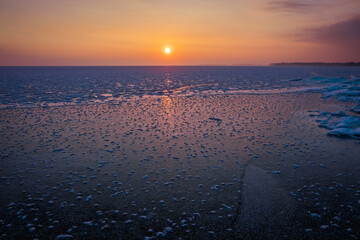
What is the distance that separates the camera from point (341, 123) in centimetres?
985

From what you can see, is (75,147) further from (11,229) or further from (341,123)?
(341,123)

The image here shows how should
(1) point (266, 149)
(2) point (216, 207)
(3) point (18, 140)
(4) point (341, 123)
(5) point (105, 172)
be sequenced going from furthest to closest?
1. (4) point (341, 123)
2. (3) point (18, 140)
3. (1) point (266, 149)
4. (5) point (105, 172)
5. (2) point (216, 207)

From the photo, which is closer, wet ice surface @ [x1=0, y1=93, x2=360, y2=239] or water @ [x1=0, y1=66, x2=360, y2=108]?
wet ice surface @ [x1=0, y1=93, x2=360, y2=239]

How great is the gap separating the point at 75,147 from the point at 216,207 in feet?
18.3

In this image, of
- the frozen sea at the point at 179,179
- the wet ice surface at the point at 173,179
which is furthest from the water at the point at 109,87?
the wet ice surface at the point at 173,179

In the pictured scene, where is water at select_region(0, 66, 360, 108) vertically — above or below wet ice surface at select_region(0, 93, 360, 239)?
above

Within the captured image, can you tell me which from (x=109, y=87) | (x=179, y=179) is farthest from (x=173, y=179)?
(x=109, y=87)

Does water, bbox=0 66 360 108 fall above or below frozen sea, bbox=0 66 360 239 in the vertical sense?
above

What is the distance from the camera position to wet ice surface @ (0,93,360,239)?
3.96 meters

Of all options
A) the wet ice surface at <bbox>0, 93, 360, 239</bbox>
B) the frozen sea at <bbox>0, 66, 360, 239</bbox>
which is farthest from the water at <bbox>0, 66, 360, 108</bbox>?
the wet ice surface at <bbox>0, 93, 360, 239</bbox>

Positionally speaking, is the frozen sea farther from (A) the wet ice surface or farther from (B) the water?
(B) the water

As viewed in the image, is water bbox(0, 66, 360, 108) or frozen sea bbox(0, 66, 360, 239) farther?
water bbox(0, 66, 360, 108)

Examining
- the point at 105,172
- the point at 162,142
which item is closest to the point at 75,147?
the point at 105,172

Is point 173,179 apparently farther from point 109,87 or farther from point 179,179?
point 109,87
